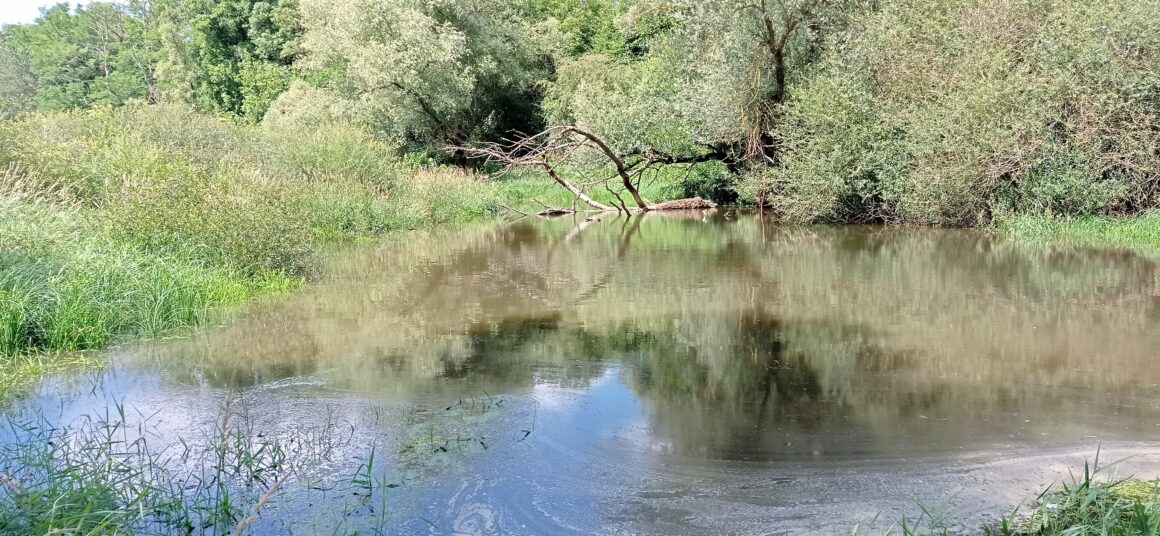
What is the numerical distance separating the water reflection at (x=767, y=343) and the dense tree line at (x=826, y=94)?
2885 millimetres

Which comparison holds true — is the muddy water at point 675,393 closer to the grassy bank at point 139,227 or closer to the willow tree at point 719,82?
the grassy bank at point 139,227

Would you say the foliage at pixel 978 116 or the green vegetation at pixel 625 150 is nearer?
the green vegetation at pixel 625 150

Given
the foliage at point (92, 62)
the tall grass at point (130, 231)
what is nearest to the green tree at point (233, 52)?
the foliage at point (92, 62)

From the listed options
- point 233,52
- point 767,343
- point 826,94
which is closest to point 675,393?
point 767,343

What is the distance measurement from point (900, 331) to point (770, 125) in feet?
44.5

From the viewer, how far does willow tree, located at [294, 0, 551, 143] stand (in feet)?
97.2

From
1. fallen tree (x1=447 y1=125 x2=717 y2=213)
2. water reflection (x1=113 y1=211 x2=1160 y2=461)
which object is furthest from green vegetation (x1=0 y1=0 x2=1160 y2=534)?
water reflection (x1=113 y1=211 x2=1160 y2=461)

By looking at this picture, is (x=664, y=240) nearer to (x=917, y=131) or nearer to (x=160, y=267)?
(x=917, y=131)

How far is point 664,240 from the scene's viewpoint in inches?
691

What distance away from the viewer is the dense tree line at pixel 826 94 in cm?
1509

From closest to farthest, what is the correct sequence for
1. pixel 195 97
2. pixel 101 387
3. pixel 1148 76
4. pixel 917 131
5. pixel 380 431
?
pixel 380 431, pixel 101 387, pixel 1148 76, pixel 917 131, pixel 195 97

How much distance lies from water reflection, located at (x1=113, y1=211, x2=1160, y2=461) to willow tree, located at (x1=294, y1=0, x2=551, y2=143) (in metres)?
17.0

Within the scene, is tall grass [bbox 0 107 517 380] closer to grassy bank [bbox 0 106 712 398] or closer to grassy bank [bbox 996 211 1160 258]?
grassy bank [bbox 0 106 712 398]

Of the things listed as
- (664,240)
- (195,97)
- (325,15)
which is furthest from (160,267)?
(195,97)
